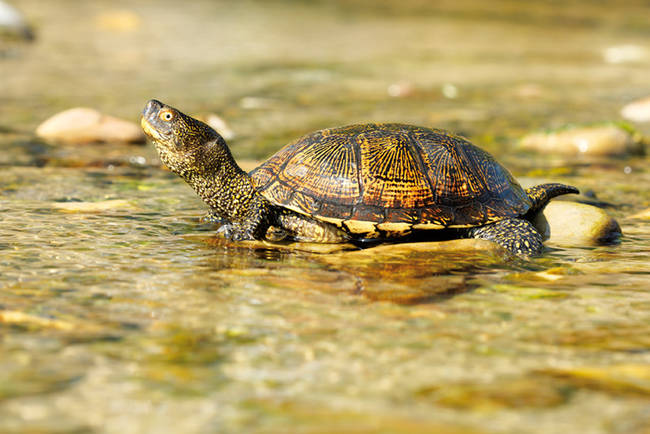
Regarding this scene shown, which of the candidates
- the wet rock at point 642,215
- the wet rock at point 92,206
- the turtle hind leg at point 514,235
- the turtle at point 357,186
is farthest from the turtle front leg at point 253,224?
the wet rock at point 642,215

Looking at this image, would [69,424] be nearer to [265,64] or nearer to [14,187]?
[14,187]

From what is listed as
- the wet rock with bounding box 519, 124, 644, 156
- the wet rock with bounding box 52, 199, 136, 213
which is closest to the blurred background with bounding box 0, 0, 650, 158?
the wet rock with bounding box 519, 124, 644, 156

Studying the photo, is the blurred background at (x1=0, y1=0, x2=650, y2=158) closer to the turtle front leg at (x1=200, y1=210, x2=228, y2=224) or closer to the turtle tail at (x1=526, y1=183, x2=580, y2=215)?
the turtle front leg at (x1=200, y1=210, x2=228, y2=224)

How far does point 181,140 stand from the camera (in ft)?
17.3

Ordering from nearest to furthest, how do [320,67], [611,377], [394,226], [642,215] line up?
[611,377]
[394,226]
[642,215]
[320,67]

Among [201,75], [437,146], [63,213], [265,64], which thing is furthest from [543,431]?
[265,64]

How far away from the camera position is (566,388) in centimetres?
273

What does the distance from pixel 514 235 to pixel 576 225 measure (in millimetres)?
764

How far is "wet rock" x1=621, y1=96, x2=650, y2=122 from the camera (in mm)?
11453

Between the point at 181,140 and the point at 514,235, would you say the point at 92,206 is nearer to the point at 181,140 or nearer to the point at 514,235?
the point at 181,140

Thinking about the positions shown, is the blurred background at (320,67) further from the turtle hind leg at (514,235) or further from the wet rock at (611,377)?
the wet rock at (611,377)

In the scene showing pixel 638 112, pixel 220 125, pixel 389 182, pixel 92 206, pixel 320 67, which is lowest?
pixel 92 206

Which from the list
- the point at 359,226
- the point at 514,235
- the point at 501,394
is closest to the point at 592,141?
the point at 514,235

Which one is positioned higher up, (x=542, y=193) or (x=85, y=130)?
(x=85, y=130)
